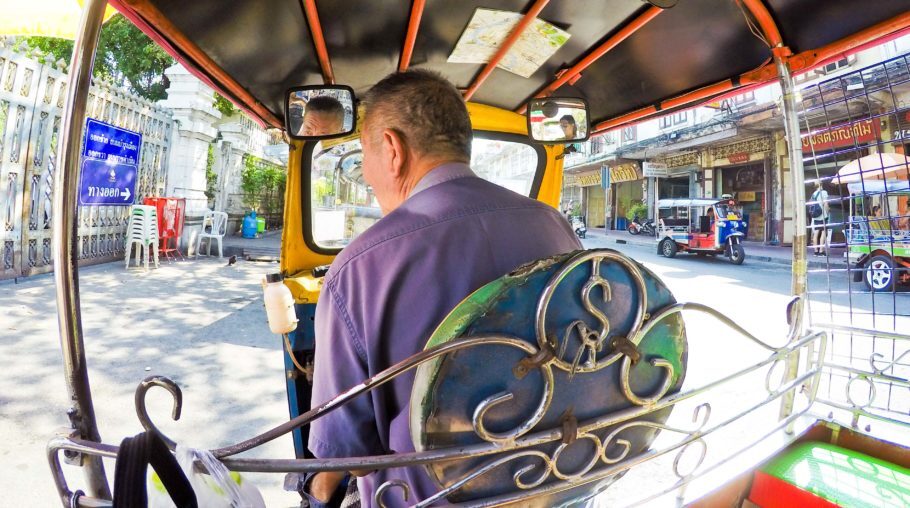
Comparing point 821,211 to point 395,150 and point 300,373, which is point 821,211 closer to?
point 395,150

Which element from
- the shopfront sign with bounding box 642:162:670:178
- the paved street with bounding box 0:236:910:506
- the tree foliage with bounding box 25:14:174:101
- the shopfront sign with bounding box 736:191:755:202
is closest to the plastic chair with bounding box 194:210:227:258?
the paved street with bounding box 0:236:910:506

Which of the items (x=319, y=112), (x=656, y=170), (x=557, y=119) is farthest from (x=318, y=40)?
(x=656, y=170)

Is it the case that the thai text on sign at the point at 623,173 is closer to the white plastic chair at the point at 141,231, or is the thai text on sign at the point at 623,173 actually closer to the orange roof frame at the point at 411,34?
the white plastic chair at the point at 141,231

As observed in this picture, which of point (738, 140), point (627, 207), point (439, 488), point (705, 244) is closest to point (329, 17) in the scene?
point (439, 488)

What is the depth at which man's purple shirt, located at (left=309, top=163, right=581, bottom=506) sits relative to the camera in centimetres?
92

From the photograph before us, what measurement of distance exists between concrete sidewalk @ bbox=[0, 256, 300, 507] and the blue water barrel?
6835 millimetres

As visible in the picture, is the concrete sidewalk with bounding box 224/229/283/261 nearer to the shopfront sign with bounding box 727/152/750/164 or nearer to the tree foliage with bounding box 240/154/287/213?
the tree foliage with bounding box 240/154/287/213

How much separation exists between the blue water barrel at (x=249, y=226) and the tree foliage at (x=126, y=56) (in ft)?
17.5

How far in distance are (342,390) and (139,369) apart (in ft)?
11.4

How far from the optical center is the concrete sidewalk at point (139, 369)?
252 cm

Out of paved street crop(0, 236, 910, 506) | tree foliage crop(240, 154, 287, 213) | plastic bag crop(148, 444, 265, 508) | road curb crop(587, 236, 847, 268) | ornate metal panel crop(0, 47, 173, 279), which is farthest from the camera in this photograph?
tree foliage crop(240, 154, 287, 213)

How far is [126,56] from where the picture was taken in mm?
15000

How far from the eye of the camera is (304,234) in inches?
90.4

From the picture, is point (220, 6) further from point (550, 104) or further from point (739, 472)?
point (739, 472)
